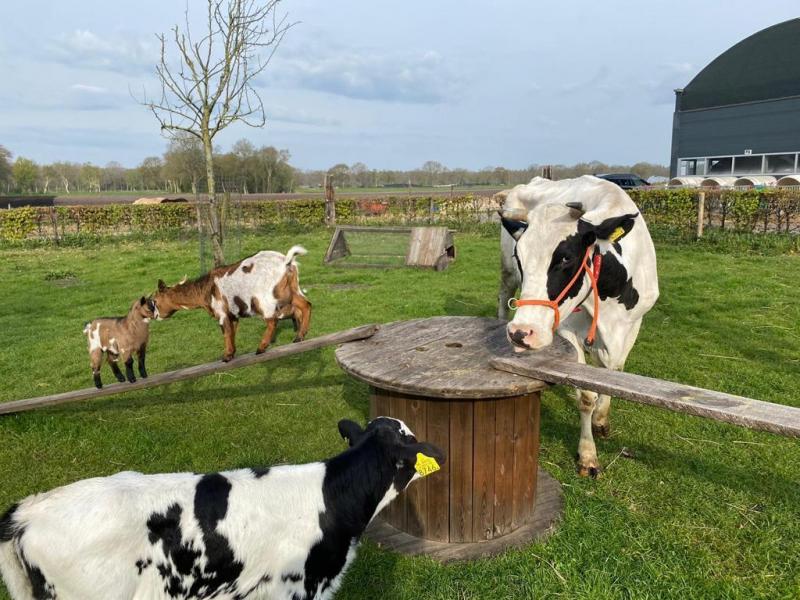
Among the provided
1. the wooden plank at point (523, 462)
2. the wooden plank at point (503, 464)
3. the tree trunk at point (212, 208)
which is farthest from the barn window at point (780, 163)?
the wooden plank at point (503, 464)

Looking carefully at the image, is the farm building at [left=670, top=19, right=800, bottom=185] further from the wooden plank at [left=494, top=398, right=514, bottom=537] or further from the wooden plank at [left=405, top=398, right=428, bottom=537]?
the wooden plank at [left=405, top=398, right=428, bottom=537]

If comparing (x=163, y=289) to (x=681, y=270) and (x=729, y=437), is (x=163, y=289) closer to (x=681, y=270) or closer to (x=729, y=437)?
(x=729, y=437)

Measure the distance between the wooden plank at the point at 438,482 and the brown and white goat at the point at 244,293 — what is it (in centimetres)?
185

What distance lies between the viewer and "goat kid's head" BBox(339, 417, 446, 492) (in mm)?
2752

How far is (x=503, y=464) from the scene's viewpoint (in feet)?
11.6

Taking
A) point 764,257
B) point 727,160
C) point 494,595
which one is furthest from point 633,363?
point 727,160

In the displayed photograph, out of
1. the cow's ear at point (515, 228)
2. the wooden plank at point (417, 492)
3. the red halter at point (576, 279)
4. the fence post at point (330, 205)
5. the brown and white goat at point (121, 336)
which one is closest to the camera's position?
the red halter at point (576, 279)

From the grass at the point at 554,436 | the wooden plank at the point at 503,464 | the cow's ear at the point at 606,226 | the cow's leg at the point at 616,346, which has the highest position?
the cow's ear at the point at 606,226

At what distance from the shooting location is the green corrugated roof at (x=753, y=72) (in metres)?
40.9

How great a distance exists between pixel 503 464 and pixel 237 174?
24192 millimetres

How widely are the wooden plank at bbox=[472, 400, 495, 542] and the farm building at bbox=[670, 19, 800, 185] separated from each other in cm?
4106

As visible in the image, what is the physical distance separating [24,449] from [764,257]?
14924mm

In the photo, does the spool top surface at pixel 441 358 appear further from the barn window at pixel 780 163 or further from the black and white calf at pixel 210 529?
the barn window at pixel 780 163

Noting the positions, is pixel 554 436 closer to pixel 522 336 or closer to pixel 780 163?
pixel 522 336
